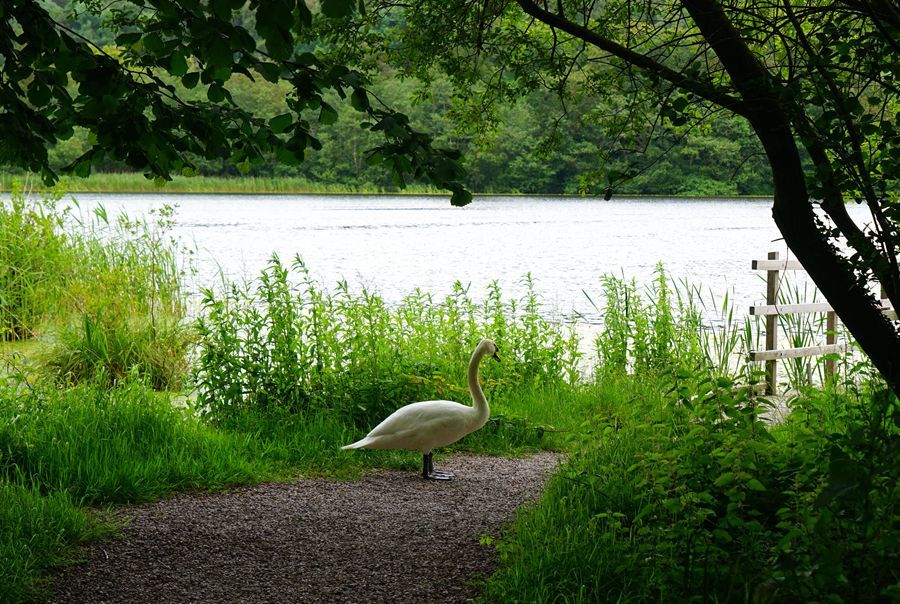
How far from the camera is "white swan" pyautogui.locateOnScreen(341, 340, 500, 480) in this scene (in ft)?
17.7

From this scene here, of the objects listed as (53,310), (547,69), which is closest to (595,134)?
(53,310)


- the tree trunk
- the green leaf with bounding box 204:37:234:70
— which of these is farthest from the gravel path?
the green leaf with bounding box 204:37:234:70

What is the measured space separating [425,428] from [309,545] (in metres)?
1.27

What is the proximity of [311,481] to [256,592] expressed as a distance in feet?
5.62

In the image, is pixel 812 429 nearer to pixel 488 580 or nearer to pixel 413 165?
pixel 488 580

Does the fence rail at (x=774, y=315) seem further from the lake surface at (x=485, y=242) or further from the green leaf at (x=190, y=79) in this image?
the green leaf at (x=190, y=79)

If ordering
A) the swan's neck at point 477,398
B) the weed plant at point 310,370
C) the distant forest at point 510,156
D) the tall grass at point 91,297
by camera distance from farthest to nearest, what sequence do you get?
1. the distant forest at point 510,156
2. the tall grass at point 91,297
3. the weed plant at point 310,370
4. the swan's neck at point 477,398

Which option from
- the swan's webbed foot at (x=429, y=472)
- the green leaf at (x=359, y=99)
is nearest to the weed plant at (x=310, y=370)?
the swan's webbed foot at (x=429, y=472)

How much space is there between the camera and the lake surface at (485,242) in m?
19.9

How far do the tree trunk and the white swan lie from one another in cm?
252

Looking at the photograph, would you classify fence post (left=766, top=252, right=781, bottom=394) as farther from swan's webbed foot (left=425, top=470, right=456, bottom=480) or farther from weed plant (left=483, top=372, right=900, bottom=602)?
swan's webbed foot (left=425, top=470, right=456, bottom=480)

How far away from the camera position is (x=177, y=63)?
2686mm

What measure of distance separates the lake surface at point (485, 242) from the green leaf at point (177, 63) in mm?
7395

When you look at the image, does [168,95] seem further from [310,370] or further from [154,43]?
[310,370]
